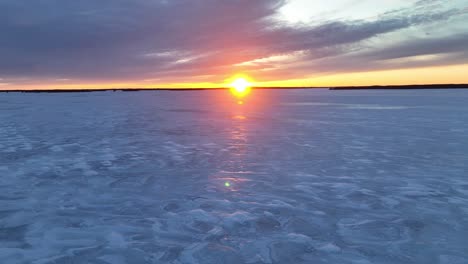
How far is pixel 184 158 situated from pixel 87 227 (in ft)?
14.1

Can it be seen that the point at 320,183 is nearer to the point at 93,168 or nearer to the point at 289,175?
the point at 289,175

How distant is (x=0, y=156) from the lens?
29.2 feet

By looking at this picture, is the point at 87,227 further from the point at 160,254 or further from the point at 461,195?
the point at 461,195

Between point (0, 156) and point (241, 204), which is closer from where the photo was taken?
point (241, 204)

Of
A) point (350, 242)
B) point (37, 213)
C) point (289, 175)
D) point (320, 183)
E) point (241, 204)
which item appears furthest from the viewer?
point (289, 175)

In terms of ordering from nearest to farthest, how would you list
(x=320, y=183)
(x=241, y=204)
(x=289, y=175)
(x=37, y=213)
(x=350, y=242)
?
1. (x=350, y=242)
2. (x=37, y=213)
3. (x=241, y=204)
4. (x=320, y=183)
5. (x=289, y=175)

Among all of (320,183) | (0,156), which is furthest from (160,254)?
(0,156)

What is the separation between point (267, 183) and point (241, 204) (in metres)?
1.28

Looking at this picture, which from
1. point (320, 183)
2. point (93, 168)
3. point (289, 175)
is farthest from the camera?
point (93, 168)

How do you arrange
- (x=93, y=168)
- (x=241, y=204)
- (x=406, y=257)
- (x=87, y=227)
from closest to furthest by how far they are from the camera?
(x=406, y=257) → (x=87, y=227) → (x=241, y=204) → (x=93, y=168)

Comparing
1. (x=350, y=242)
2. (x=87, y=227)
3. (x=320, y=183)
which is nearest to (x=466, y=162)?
(x=320, y=183)

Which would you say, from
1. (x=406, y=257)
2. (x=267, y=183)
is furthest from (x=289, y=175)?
(x=406, y=257)

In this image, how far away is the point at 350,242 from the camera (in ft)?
13.4

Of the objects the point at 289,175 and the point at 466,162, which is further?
the point at 466,162
